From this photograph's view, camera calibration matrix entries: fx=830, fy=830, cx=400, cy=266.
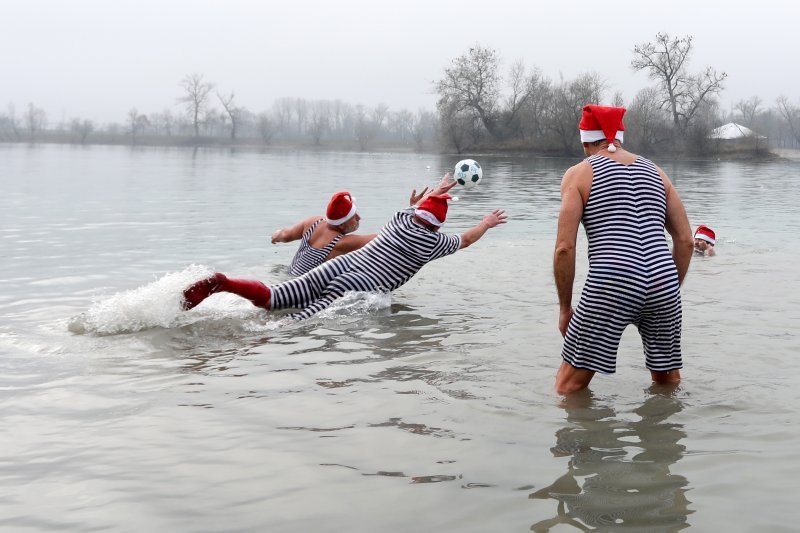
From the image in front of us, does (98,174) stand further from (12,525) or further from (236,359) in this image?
(12,525)

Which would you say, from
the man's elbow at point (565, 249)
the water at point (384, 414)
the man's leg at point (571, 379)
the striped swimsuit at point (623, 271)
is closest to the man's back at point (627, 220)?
the striped swimsuit at point (623, 271)

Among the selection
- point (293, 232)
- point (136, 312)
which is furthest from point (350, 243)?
point (136, 312)

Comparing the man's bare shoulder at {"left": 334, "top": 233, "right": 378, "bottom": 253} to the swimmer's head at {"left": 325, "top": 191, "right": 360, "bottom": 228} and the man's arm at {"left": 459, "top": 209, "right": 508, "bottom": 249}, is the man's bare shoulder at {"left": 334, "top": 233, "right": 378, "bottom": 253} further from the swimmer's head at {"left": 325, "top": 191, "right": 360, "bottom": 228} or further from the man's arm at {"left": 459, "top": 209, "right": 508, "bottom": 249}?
the man's arm at {"left": 459, "top": 209, "right": 508, "bottom": 249}


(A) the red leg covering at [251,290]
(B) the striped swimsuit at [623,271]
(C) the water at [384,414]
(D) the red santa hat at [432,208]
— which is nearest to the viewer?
(C) the water at [384,414]

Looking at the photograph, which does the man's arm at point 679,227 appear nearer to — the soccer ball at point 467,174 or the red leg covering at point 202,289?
the red leg covering at point 202,289

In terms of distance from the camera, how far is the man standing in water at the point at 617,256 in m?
5.05

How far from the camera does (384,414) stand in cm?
537

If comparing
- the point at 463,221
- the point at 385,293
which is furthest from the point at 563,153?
the point at 385,293

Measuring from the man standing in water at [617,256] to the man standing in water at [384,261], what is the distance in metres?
3.07

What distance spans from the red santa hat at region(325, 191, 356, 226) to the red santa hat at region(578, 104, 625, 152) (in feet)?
15.0

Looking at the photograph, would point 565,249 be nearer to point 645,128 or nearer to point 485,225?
point 485,225

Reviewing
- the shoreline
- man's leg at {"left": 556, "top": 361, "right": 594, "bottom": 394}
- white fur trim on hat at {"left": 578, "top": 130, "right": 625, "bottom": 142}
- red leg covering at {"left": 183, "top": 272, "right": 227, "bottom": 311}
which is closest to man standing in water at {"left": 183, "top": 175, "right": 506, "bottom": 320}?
red leg covering at {"left": 183, "top": 272, "right": 227, "bottom": 311}

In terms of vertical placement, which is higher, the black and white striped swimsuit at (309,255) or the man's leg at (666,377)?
the black and white striped swimsuit at (309,255)

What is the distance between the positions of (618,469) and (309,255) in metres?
6.00
